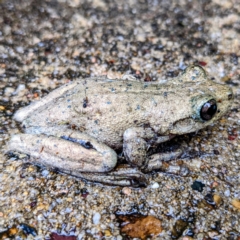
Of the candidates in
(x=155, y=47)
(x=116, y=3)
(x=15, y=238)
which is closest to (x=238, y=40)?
(x=155, y=47)

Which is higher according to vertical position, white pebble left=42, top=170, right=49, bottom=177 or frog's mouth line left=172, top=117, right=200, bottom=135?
frog's mouth line left=172, top=117, right=200, bottom=135

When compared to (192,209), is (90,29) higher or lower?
higher

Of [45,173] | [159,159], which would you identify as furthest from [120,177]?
[45,173]

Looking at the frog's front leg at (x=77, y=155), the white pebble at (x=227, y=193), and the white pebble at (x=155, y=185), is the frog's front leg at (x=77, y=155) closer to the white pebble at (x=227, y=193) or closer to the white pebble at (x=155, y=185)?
the white pebble at (x=155, y=185)

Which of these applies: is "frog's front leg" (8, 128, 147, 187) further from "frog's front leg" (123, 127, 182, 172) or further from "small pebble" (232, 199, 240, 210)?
"small pebble" (232, 199, 240, 210)

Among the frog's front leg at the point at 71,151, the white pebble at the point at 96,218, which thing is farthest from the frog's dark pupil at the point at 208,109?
the white pebble at the point at 96,218

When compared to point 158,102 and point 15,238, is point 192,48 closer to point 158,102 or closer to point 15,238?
point 158,102

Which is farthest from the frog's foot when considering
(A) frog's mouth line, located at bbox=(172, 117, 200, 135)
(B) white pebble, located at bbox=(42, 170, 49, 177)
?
(A) frog's mouth line, located at bbox=(172, 117, 200, 135)
